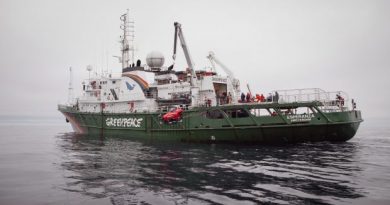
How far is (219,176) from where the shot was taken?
11359 millimetres

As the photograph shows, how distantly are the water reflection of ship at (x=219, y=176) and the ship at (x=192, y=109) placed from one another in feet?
7.72

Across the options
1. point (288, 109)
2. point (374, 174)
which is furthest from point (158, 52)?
point (374, 174)

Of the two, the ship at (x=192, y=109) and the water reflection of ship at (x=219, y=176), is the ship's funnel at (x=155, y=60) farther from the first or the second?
the water reflection of ship at (x=219, y=176)

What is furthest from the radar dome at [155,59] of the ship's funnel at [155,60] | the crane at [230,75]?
the crane at [230,75]

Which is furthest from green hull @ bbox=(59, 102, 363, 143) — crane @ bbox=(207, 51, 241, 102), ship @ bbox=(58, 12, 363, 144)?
crane @ bbox=(207, 51, 241, 102)

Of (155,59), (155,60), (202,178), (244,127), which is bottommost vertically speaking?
(202,178)

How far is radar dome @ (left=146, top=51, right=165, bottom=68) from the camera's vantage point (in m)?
30.3

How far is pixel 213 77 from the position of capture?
85.3 ft

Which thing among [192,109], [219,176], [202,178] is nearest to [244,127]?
[192,109]

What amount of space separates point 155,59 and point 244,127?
13622mm

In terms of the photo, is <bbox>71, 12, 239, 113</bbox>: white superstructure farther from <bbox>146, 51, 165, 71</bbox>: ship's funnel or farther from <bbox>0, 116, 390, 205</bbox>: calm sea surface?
<bbox>0, 116, 390, 205</bbox>: calm sea surface

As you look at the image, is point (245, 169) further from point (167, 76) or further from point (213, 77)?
point (167, 76)

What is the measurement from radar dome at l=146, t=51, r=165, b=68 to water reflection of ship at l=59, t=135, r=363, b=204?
1436 cm

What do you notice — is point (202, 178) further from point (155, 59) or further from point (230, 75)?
point (155, 59)
